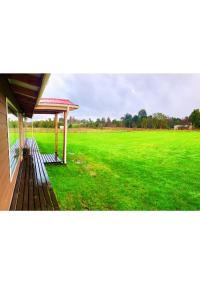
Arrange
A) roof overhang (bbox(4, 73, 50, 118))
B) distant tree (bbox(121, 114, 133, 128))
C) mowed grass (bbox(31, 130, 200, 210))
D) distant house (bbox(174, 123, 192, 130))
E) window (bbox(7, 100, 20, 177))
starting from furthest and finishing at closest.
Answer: distant tree (bbox(121, 114, 133, 128)) < distant house (bbox(174, 123, 192, 130)) < mowed grass (bbox(31, 130, 200, 210)) < window (bbox(7, 100, 20, 177)) < roof overhang (bbox(4, 73, 50, 118))

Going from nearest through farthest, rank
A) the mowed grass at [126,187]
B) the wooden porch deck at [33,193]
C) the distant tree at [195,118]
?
the wooden porch deck at [33,193], the mowed grass at [126,187], the distant tree at [195,118]

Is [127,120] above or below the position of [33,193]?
above

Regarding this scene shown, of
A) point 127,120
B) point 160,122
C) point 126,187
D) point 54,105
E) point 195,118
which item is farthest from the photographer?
point 127,120

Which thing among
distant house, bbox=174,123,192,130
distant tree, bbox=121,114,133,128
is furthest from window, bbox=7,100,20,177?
distant tree, bbox=121,114,133,128

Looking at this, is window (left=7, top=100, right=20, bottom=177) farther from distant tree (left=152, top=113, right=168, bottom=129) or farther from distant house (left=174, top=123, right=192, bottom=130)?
distant tree (left=152, top=113, right=168, bottom=129)

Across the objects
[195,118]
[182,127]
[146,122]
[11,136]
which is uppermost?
[195,118]

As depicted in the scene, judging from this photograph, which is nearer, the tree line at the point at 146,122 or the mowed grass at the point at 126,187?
the mowed grass at the point at 126,187

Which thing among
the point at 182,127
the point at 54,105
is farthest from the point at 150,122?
the point at 54,105

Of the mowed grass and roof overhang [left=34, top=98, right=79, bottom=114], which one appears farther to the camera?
roof overhang [left=34, top=98, right=79, bottom=114]

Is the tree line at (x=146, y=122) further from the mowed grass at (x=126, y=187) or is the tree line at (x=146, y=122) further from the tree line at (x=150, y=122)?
the mowed grass at (x=126, y=187)

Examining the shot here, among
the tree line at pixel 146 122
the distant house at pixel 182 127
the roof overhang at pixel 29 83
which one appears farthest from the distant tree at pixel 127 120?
the roof overhang at pixel 29 83

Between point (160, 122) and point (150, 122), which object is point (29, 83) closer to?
point (150, 122)
